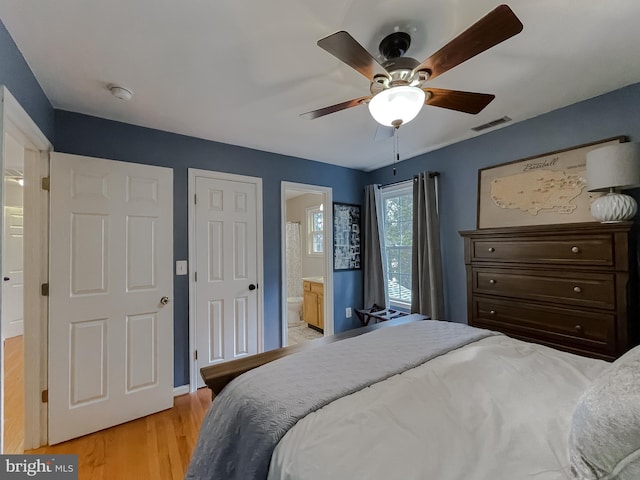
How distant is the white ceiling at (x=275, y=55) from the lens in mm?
1280

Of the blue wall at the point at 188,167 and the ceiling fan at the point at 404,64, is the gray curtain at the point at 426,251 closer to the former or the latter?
the blue wall at the point at 188,167

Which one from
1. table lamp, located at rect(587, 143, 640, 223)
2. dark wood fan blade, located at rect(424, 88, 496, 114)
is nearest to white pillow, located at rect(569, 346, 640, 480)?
dark wood fan blade, located at rect(424, 88, 496, 114)

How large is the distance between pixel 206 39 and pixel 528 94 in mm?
2177

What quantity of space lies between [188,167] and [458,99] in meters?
2.33

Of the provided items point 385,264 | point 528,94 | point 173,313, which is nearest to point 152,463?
point 173,313

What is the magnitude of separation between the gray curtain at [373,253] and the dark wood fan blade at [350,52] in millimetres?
2530

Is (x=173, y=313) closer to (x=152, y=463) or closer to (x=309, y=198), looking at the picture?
(x=152, y=463)

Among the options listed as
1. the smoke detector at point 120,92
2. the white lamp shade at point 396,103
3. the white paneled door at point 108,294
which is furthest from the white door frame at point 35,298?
the white lamp shade at point 396,103

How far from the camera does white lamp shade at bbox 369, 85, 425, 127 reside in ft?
4.17

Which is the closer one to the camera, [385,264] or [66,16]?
[66,16]

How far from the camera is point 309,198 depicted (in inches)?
210

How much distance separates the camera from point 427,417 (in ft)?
2.83

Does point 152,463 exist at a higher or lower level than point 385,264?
lower

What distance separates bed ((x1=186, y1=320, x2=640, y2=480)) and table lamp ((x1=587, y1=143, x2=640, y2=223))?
111cm
